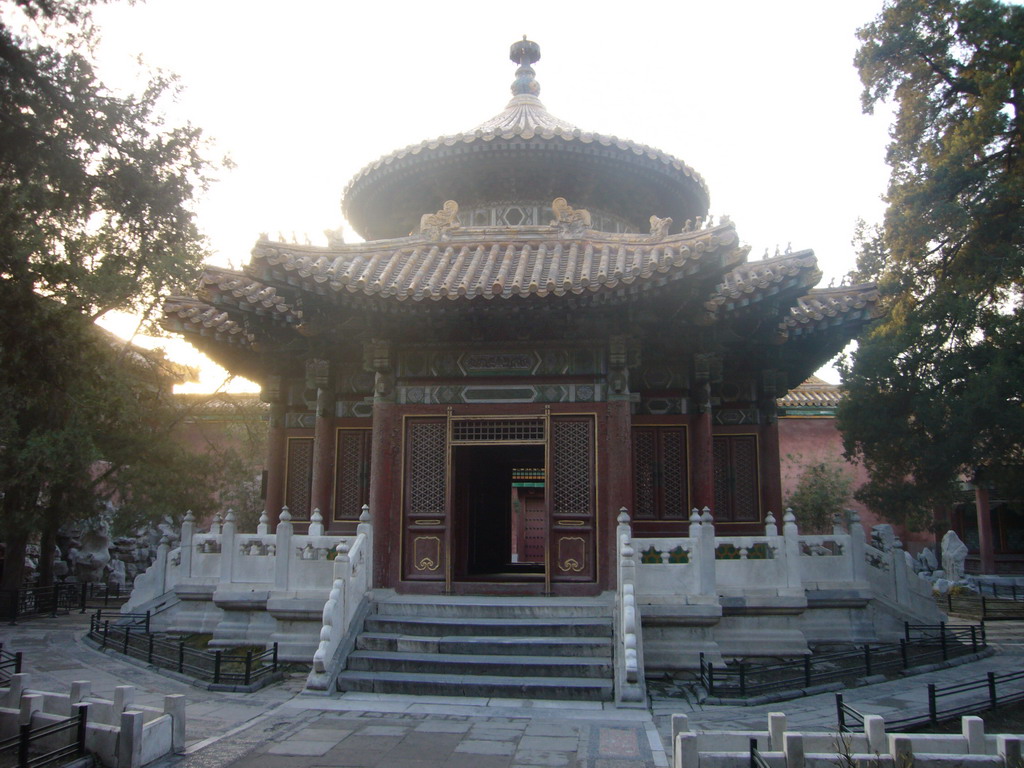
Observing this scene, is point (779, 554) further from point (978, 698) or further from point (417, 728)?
point (417, 728)

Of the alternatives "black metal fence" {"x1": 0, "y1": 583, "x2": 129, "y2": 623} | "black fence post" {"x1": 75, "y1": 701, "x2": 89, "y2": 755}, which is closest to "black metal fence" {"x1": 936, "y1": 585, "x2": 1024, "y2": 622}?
"black fence post" {"x1": 75, "y1": 701, "x2": 89, "y2": 755}

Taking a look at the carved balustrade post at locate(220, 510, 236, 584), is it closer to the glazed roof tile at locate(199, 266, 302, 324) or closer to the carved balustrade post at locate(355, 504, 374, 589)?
the carved balustrade post at locate(355, 504, 374, 589)

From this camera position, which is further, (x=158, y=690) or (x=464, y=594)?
(x=464, y=594)

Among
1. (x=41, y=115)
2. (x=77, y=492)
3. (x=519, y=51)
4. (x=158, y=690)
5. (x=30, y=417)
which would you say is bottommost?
(x=158, y=690)

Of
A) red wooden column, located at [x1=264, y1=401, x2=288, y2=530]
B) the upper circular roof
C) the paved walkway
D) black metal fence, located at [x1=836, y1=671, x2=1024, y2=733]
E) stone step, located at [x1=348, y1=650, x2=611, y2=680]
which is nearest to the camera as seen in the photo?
the paved walkway

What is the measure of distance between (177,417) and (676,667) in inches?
656

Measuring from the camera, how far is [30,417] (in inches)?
731

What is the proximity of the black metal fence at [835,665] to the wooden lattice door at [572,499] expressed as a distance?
7.06ft

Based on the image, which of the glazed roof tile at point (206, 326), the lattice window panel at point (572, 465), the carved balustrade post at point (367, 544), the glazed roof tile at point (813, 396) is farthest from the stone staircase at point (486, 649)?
the glazed roof tile at point (813, 396)

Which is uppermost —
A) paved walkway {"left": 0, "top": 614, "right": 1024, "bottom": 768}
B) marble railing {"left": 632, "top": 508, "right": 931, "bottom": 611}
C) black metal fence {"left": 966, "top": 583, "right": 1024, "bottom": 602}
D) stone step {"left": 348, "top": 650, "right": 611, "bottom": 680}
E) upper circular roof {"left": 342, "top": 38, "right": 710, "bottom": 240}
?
upper circular roof {"left": 342, "top": 38, "right": 710, "bottom": 240}

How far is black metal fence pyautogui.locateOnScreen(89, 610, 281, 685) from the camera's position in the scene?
9617 millimetres

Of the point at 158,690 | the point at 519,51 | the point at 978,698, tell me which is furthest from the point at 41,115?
the point at 519,51

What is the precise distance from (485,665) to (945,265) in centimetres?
1537

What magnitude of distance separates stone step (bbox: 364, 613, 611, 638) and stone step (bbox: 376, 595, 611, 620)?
0.09 meters
